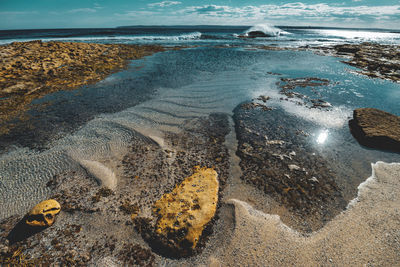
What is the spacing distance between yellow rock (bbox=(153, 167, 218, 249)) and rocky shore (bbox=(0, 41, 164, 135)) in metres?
5.73

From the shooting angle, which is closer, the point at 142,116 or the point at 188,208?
the point at 188,208

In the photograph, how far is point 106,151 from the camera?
14.5ft

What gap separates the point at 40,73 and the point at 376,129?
1584 centimetres

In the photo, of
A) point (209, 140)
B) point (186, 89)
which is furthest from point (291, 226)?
point (186, 89)

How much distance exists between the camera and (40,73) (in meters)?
10.6

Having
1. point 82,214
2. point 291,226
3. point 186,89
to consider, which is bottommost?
point 291,226

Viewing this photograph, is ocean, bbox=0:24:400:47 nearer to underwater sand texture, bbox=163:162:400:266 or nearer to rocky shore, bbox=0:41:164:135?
rocky shore, bbox=0:41:164:135

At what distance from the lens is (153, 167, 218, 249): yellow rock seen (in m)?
2.61

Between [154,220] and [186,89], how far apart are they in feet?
23.4

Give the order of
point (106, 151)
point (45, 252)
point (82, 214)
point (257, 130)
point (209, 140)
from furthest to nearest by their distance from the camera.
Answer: point (257, 130), point (209, 140), point (106, 151), point (82, 214), point (45, 252)

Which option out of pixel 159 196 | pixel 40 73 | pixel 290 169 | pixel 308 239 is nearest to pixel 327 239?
pixel 308 239

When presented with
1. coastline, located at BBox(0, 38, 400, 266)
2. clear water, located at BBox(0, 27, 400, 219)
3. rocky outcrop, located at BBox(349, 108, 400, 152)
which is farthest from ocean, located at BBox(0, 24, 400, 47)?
coastline, located at BBox(0, 38, 400, 266)

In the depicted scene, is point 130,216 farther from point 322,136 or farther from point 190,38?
point 190,38

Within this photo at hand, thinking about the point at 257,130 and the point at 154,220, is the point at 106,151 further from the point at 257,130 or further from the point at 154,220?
the point at 257,130
